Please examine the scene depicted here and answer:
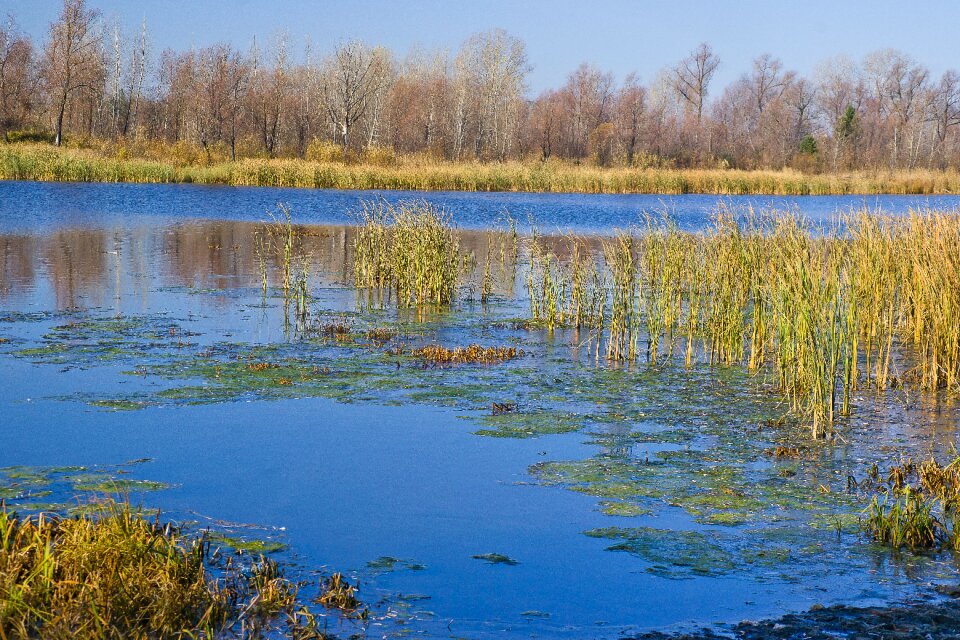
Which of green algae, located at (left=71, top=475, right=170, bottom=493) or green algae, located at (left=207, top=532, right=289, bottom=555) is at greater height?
green algae, located at (left=71, top=475, right=170, bottom=493)

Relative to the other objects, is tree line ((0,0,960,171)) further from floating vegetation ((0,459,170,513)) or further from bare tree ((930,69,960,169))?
floating vegetation ((0,459,170,513))

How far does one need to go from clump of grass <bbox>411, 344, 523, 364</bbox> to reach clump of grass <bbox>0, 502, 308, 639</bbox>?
5.22 metres

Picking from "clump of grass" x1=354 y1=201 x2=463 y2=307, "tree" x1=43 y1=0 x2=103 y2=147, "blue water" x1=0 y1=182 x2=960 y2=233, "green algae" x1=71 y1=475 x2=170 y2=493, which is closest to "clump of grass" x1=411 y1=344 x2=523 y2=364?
"clump of grass" x1=354 y1=201 x2=463 y2=307

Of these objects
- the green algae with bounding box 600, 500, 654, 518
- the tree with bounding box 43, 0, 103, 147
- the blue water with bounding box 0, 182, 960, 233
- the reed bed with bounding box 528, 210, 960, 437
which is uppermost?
the tree with bounding box 43, 0, 103, 147

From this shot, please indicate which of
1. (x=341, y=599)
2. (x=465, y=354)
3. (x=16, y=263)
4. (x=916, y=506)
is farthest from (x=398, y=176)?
(x=341, y=599)

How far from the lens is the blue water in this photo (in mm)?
25531

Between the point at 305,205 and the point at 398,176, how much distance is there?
8.50 meters

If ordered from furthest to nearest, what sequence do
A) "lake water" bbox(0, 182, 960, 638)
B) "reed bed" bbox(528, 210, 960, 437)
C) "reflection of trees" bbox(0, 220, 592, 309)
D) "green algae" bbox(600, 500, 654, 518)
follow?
"reflection of trees" bbox(0, 220, 592, 309) → "reed bed" bbox(528, 210, 960, 437) → "green algae" bbox(600, 500, 654, 518) → "lake water" bbox(0, 182, 960, 638)

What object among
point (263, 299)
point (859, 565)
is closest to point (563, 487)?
point (859, 565)

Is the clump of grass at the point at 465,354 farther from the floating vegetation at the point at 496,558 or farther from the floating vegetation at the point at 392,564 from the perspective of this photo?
the floating vegetation at the point at 392,564

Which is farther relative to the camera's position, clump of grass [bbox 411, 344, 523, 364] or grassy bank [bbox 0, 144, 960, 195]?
grassy bank [bbox 0, 144, 960, 195]

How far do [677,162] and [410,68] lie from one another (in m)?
43.0

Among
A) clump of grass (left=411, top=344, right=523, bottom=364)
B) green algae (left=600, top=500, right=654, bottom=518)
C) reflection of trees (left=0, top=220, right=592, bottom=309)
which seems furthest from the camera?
reflection of trees (left=0, top=220, right=592, bottom=309)

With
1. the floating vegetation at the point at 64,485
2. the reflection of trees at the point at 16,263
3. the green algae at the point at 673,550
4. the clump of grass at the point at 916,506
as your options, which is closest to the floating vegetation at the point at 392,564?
the green algae at the point at 673,550
